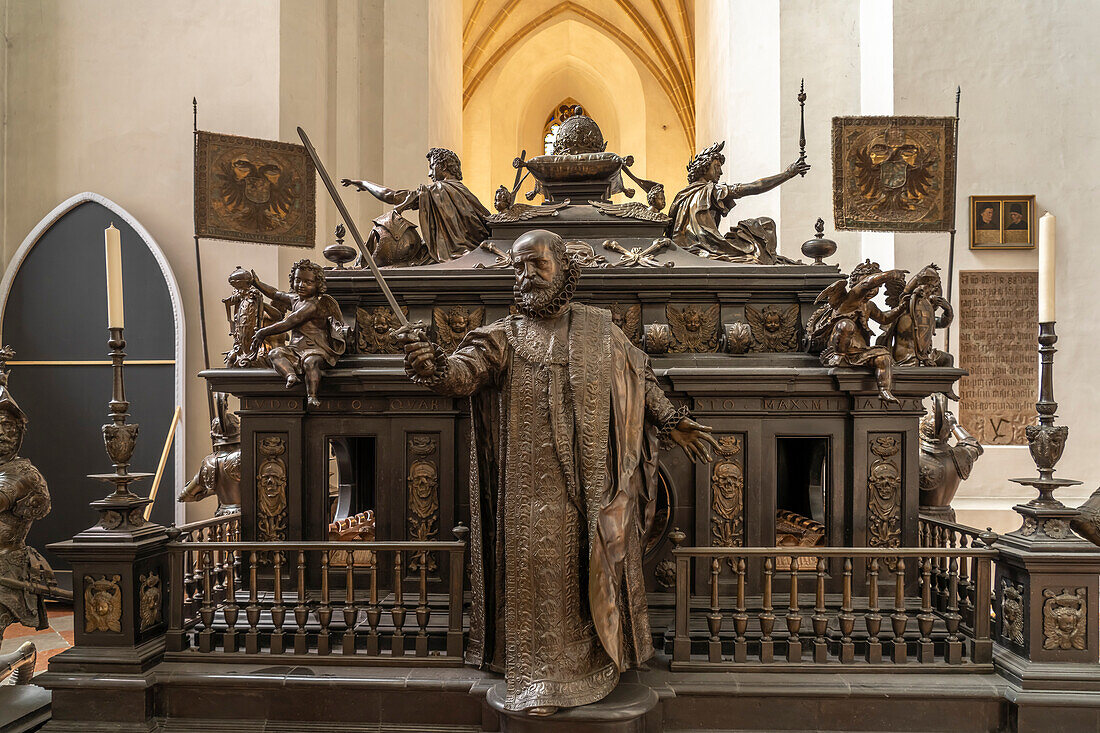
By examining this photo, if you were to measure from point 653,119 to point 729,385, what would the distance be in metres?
16.3

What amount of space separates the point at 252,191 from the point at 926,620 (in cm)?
587

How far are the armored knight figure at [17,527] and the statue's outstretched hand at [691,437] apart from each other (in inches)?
136

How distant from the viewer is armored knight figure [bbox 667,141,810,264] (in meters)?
5.25

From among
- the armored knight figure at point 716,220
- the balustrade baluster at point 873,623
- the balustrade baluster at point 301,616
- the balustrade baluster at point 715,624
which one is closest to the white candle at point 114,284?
the balustrade baluster at point 301,616

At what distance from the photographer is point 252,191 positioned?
6137 millimetres

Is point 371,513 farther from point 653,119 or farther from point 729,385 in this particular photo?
point 653,119

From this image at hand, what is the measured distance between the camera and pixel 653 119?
1911 cm

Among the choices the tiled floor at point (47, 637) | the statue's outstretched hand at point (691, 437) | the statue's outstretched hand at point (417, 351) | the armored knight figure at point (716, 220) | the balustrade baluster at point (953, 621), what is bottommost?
the tiled floor at point (47, 637)

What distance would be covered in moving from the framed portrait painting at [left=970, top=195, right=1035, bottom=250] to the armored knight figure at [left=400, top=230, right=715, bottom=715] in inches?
232

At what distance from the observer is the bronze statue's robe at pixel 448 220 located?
5.48 metres

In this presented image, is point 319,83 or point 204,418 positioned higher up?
point 319,83

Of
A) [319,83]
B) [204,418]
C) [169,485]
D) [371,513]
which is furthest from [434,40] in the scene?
[371,513]

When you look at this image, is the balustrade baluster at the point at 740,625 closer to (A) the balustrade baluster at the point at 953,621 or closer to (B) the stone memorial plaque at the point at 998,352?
(A) the balustrade baluster at the point at 953,621

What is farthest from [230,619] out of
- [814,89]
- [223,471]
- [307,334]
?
[814,89]
